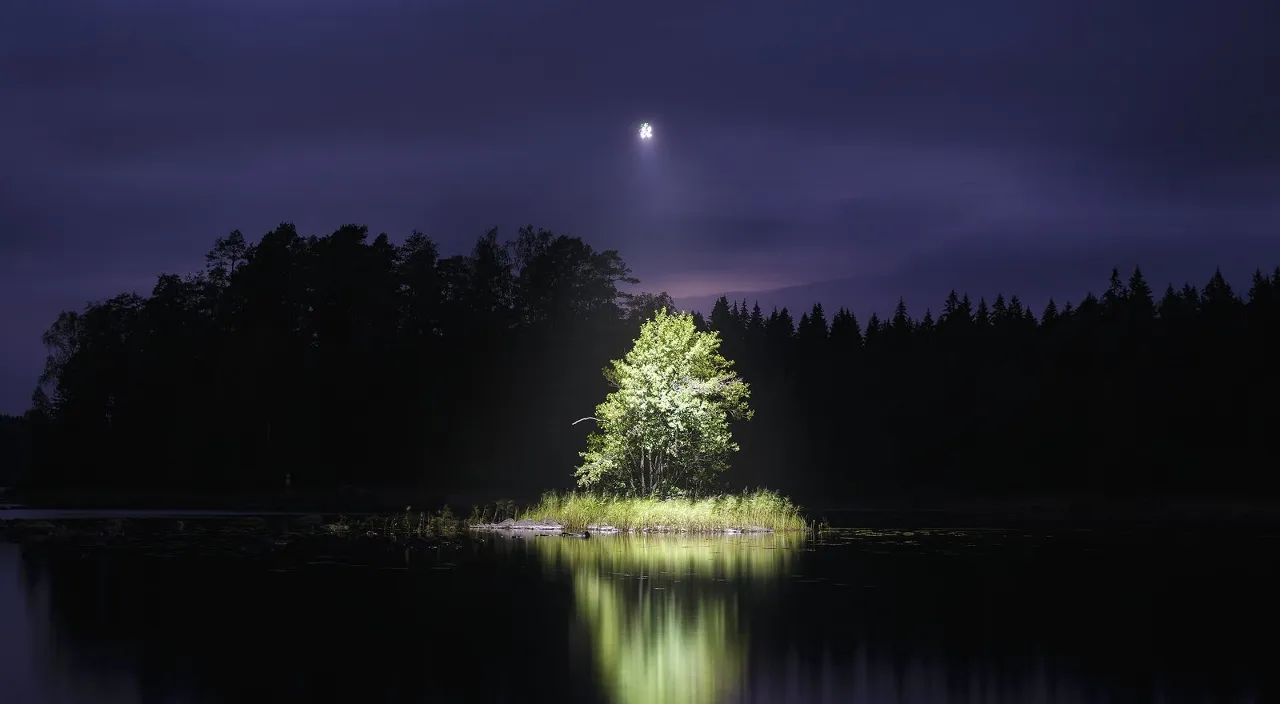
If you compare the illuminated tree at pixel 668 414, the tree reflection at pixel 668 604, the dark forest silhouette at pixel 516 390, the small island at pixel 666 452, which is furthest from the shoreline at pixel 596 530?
the dark forest silhouette at pixel 516 390

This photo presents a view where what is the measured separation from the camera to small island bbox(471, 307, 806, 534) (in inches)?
2276

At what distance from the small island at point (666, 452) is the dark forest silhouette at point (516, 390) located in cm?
4495

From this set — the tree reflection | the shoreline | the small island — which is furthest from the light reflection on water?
the small island

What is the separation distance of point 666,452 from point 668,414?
85.3 inches

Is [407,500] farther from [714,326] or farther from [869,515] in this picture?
[714,326]

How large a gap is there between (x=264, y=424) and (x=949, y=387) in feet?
219

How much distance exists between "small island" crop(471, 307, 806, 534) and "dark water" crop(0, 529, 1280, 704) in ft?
41.1

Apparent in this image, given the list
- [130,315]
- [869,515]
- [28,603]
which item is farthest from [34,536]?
[130,315]

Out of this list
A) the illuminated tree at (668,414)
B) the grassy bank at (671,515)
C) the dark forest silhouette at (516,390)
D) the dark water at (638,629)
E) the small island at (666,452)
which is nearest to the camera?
the dark water at (638,629)

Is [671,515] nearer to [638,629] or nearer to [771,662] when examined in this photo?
[638,629]

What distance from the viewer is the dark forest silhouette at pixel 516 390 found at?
105 metres

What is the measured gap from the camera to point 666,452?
5975 centimetres

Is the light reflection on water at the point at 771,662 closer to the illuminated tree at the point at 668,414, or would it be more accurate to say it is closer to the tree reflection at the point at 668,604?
the tree reflection at the point at 668,604

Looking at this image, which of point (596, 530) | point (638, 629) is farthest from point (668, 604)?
point (596, 530)
